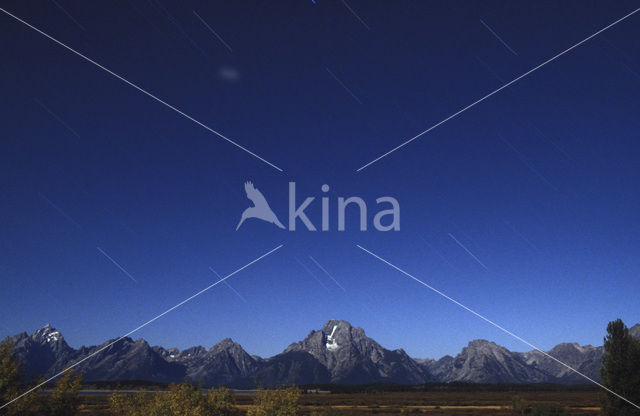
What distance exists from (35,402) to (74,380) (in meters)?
3.84

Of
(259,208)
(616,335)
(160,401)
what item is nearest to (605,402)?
(616,335)

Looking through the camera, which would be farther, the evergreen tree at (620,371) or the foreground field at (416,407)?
the foreground field at (416,407)

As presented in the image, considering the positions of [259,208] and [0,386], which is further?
[259,208]

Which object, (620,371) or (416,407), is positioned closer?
(620,371)

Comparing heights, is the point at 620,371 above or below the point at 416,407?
above

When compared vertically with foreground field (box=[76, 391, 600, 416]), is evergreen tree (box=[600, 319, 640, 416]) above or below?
above

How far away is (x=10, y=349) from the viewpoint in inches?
1378

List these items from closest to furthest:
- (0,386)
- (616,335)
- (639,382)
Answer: (0,386) → (639,382) → (616,335)

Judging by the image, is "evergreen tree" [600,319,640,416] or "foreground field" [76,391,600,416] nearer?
"evergreen tree" [600,319,640,416]

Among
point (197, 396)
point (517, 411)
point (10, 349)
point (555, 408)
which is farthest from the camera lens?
point (517, 411)

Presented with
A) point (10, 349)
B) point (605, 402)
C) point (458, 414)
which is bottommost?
point (458, 414)

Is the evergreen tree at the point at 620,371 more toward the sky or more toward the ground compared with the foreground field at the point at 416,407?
more toward the sky

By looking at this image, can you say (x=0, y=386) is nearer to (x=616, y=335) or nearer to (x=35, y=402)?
(x=35, y=402)

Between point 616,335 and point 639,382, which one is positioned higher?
point 616,335
